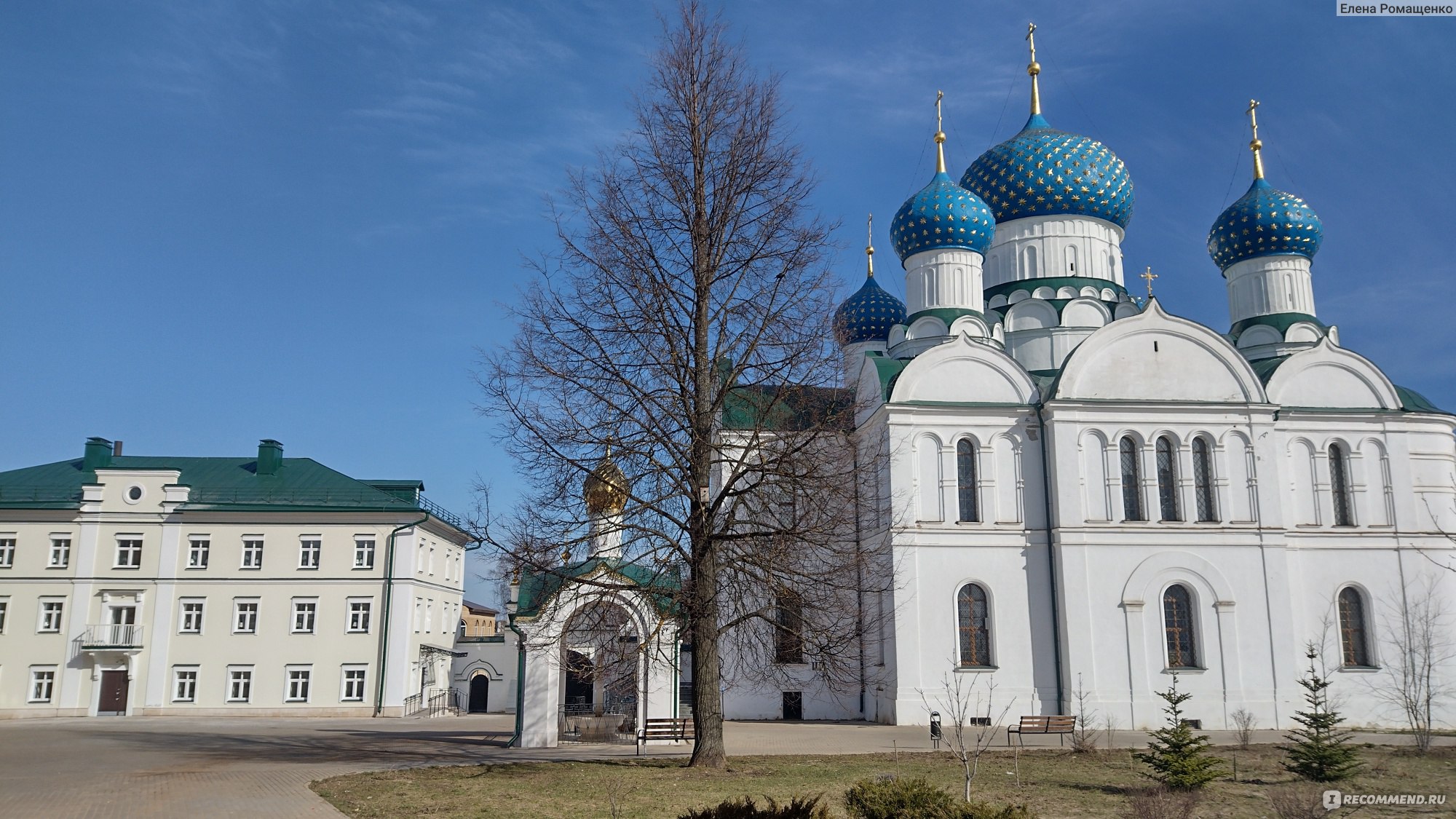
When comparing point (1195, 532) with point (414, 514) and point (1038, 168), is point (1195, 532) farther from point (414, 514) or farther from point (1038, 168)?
point (414, 514)

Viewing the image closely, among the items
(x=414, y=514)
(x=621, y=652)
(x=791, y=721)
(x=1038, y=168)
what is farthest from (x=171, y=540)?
(x=1038, y=168)

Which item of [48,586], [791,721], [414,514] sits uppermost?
[414,514]

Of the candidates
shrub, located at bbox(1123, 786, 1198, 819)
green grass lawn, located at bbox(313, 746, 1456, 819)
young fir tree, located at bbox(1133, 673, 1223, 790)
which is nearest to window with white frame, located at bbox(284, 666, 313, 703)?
green grass lawn, located at bbox(313, 746, 1456, 819)

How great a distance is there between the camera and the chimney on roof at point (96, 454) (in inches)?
1277

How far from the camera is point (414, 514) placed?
30.8 meters

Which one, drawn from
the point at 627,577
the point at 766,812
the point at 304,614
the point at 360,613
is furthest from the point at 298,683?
the point at 766,812

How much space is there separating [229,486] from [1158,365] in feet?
86.3

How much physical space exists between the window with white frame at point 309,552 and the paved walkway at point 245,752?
4.55 m

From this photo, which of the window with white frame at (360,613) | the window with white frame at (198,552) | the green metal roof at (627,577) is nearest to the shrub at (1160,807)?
the green metal roof at (627,577)

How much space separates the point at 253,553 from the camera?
30250mm

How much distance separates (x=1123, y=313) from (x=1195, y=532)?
7469mm

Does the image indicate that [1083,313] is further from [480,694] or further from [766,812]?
[480,694]

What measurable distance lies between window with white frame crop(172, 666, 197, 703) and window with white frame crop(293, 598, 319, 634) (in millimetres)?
2934

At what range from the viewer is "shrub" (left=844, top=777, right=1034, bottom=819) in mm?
7926
